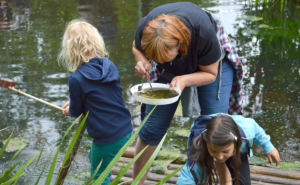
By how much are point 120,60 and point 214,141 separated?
11.7 ft

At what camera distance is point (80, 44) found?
7.10 ft

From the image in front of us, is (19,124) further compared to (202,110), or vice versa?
(19,124)

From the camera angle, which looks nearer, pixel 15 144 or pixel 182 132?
pixel 15 144

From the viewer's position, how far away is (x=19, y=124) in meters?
3.78

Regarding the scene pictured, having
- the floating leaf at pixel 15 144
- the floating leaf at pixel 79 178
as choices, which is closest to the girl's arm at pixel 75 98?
the floating leaf at pixel 79 178

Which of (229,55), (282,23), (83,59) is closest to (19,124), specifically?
(83,59)

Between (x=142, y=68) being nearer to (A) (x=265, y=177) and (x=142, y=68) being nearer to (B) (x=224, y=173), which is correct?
(B) (x=224, y=173)

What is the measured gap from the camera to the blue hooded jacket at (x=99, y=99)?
2.10 meters

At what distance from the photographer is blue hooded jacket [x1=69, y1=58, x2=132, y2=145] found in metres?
2.10

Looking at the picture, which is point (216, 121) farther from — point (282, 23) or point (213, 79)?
point (282, 23)

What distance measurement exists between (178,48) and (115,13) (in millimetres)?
6290

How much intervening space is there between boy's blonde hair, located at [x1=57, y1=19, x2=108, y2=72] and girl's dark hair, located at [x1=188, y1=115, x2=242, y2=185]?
2.55 feet

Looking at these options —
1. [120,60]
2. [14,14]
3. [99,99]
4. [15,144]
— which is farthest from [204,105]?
[14,14]

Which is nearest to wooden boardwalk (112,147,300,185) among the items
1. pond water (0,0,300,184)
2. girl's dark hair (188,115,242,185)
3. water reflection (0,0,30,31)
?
pond water (0,0,300,184)
